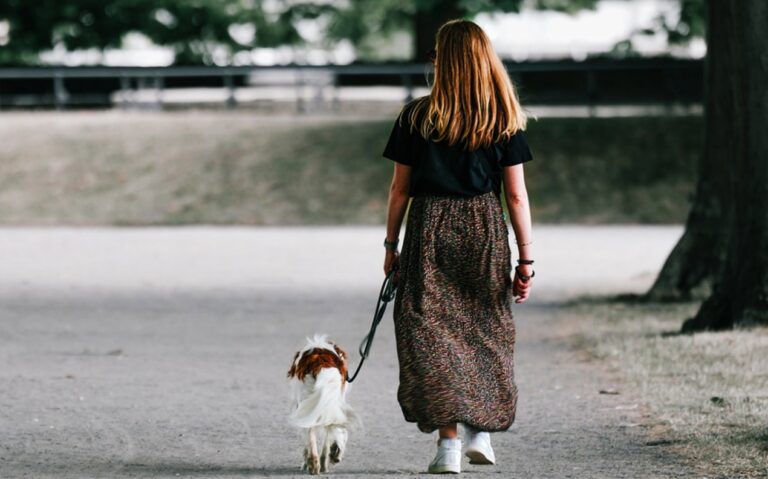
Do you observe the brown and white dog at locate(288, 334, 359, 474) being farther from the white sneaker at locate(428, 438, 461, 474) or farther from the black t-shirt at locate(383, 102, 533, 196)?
the black t-shirt at locate(383, 102, 533, 196)

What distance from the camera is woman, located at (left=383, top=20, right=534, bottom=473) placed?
5.88 metres

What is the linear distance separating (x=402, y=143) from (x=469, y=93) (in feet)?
1.13

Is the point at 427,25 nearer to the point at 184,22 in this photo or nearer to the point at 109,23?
the point at 184,22

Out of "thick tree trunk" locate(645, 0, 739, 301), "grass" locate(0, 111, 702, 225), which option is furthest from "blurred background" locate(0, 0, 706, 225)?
"thick tree trunk" locate(645, 0, 739, 301)

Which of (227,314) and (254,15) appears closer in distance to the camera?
(227,314)

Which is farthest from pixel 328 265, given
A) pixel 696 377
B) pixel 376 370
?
pixel 696 377

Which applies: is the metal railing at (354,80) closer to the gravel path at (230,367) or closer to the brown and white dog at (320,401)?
the gravel path at (230,367)

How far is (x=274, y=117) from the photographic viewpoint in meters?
27.3

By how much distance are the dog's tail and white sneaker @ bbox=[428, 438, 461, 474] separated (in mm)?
423

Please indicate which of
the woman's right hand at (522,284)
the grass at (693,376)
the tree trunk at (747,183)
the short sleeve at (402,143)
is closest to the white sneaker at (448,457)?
the woman's right hand at (522,284)

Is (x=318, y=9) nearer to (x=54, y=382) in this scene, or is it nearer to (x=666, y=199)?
(x=666, y=199)

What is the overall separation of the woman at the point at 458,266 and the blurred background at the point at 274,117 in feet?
34.4

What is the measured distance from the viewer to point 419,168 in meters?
5.95

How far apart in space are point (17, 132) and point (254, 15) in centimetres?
1215
